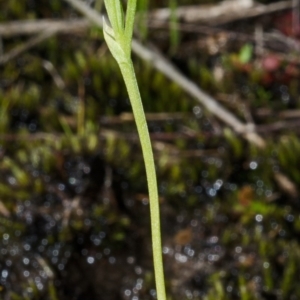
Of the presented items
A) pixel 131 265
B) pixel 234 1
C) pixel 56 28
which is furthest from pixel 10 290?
pixel 234 1

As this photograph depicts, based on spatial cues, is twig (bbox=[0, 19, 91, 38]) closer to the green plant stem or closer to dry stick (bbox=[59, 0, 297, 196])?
dry stick (bbox=[59, 0, 297, 196])

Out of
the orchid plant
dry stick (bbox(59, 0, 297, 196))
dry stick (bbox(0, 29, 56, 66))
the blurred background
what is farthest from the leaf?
dry stick (bbox(0, 29, 56, 66))

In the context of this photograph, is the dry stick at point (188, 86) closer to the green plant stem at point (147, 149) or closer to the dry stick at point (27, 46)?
the dry stick at point (27, 46)

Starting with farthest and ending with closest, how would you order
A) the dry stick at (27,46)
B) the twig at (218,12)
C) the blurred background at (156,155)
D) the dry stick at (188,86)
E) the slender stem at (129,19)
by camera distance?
the twig at (218,12), the dry stick at (27,46), the dry stick at (188,86), the blurred background at (156,155), the slender stem at (129,19)

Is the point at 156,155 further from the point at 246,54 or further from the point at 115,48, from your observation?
the point at 115,48

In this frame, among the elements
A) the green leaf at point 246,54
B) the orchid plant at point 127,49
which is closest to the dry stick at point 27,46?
the green leaf at point 246,54

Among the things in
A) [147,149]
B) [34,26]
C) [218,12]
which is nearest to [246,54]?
[218,12]

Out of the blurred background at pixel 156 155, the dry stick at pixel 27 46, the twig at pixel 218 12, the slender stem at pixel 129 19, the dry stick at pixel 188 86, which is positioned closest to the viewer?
the slender stem at pixel 129 19
